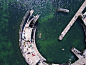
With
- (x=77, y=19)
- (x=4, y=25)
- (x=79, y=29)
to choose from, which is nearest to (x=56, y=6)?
(x=77, y=19)

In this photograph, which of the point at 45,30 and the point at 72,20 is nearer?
the point at 72,20

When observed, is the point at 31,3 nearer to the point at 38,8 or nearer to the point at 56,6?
the point at 38,8

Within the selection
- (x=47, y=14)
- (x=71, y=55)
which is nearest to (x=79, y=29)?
(x=71, y=55)

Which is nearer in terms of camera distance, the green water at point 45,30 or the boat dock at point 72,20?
the boat dock at point 72,20

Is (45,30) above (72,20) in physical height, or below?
below

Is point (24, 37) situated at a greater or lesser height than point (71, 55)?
greater

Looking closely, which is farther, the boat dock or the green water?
the green water

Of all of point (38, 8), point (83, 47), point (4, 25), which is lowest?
point (83, 47)
